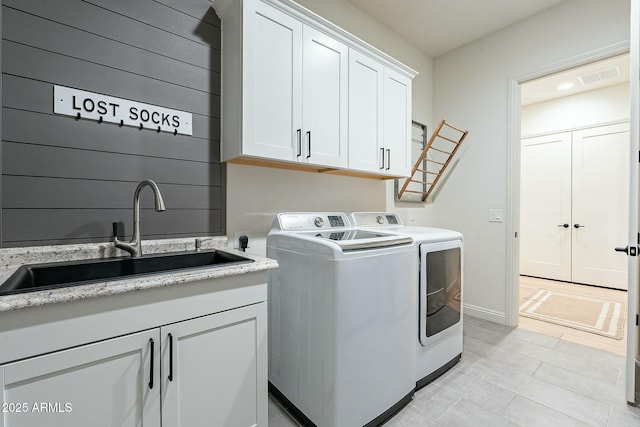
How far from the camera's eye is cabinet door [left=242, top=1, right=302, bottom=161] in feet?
5.01

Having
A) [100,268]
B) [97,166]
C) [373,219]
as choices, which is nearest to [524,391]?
[373,219]

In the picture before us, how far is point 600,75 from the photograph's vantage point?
11.7 feet

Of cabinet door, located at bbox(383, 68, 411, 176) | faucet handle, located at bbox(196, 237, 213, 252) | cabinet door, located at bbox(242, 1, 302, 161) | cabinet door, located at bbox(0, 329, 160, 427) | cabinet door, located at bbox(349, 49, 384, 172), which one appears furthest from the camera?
cabinet door, located at bbox(383, 68, 411, 176)

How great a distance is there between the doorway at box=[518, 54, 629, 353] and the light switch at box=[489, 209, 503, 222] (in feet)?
3.32

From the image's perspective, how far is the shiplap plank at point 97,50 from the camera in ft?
3.97

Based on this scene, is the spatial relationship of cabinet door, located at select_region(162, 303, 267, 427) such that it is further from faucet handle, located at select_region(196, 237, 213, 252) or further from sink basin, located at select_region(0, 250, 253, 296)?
faucet handle, located at select_region(196, 237, 213, 252)

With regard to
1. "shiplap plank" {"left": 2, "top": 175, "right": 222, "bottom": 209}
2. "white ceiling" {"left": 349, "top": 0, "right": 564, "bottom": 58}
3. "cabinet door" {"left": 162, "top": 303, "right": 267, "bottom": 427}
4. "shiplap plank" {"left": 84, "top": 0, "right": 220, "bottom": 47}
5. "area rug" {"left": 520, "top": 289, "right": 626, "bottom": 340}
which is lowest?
"area rug" {"left": 520, "top": 289, "right": 626, "bottom": 340}

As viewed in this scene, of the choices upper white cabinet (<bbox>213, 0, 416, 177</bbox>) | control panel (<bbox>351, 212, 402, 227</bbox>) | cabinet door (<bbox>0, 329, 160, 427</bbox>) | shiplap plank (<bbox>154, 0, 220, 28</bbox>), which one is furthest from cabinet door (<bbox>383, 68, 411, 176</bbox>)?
cabinet door (<bbox>0, 329, 160, 427</bbox>)

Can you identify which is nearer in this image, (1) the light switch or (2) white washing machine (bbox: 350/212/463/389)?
(2) white washing machine (bbox: 350/212/463/389)

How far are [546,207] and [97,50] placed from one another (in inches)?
225

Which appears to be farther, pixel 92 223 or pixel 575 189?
pixel 575 189

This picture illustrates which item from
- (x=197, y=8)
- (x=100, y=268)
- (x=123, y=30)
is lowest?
(x=100, y=268)

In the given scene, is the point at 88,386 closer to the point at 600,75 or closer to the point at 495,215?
the point at 495,215

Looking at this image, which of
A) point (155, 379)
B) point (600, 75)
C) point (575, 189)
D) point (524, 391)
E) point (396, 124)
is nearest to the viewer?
point (155, 379)
